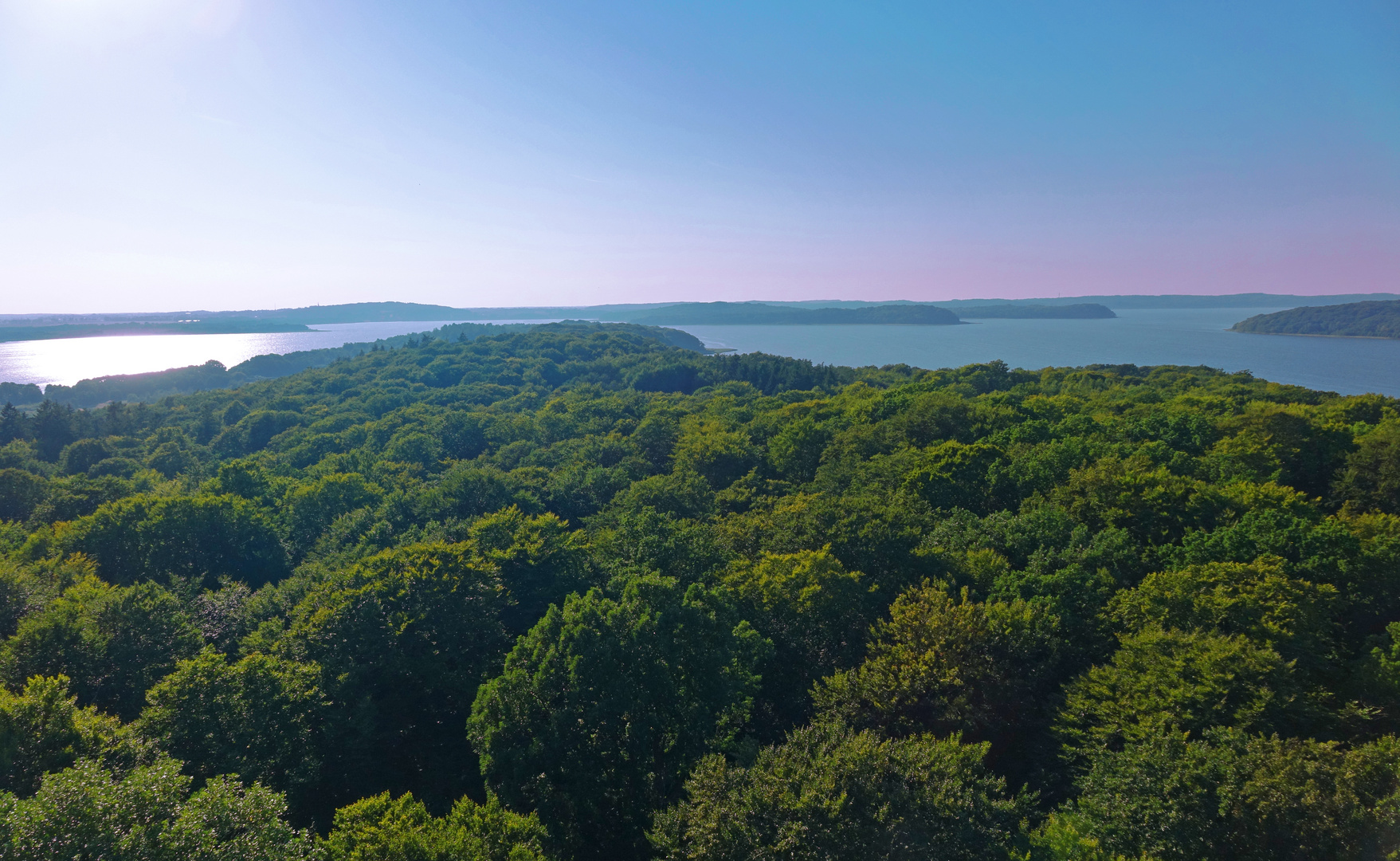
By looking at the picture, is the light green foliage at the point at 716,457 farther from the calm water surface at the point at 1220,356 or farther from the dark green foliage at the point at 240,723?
the calm water surface at the point at 1220,356

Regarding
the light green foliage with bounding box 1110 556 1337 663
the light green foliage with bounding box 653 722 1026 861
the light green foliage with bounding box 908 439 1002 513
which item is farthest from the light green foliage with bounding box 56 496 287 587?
the light green foliage with bounding box 1110 556 1337 663

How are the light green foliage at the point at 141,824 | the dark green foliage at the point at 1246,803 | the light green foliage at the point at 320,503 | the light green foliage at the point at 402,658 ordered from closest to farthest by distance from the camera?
the light green foliage at the point at 141,824 < the dark green foliage at the point at 1246,803 < the light green foliage at the point at 402,658 < the light green foliage at the point at 320,503

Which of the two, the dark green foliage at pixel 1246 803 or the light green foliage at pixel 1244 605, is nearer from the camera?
the dark green foliage at pixel 1246 803

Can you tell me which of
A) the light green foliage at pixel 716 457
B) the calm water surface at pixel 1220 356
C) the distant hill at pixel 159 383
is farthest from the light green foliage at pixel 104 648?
the calm water surface at pixel 1220 356

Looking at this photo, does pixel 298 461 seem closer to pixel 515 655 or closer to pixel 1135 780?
pixel 515 655

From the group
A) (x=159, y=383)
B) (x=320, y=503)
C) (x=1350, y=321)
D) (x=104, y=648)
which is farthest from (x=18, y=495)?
(x=1350, y=321)

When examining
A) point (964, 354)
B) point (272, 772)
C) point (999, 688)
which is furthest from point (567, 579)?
point (964, 354)

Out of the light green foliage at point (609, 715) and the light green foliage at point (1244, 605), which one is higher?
the light green foliage at point (1244, 605)
